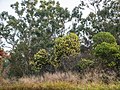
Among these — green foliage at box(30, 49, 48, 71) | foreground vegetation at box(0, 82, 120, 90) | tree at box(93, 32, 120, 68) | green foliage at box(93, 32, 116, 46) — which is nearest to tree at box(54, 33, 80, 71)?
green foliage at box(30, 49, 48, 71)

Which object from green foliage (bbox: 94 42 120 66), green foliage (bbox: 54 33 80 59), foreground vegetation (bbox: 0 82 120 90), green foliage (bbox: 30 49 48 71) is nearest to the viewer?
foreground vegetation (bbox: 0 82 120 90)

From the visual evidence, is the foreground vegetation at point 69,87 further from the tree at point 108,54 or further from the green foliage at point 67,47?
the green foliage at point 67,47

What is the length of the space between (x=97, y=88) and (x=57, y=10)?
70.5 ft

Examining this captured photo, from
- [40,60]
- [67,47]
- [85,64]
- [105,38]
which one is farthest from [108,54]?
[40,60]

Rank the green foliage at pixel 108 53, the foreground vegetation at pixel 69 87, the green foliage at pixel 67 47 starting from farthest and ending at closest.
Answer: the green foliage at pixel 67 47 < the green foliage at pixel 108 53 < the foreground vegetation at pixel 69 87

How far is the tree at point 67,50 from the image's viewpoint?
25531 millimetres

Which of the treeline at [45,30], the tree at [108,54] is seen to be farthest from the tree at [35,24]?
the tree at [108,54]

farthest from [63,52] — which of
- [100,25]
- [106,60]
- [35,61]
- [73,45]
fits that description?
[100,25]

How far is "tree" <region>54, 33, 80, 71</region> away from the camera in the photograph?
2553 centimetres

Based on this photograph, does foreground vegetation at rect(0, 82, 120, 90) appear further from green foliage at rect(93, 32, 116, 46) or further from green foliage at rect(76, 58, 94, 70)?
green foliage at rect(93, 32, 116, 46)

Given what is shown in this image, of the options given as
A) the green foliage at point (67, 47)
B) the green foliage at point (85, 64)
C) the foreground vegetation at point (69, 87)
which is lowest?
the foreground vegetation at point (69, 87)

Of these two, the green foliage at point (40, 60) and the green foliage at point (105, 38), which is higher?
the green foliage at point (105, 38)

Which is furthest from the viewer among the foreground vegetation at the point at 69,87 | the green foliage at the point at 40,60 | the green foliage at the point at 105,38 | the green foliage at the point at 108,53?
the green foliage at the point at 40,60

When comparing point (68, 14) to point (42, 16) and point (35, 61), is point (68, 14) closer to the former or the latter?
point (42, 16)
